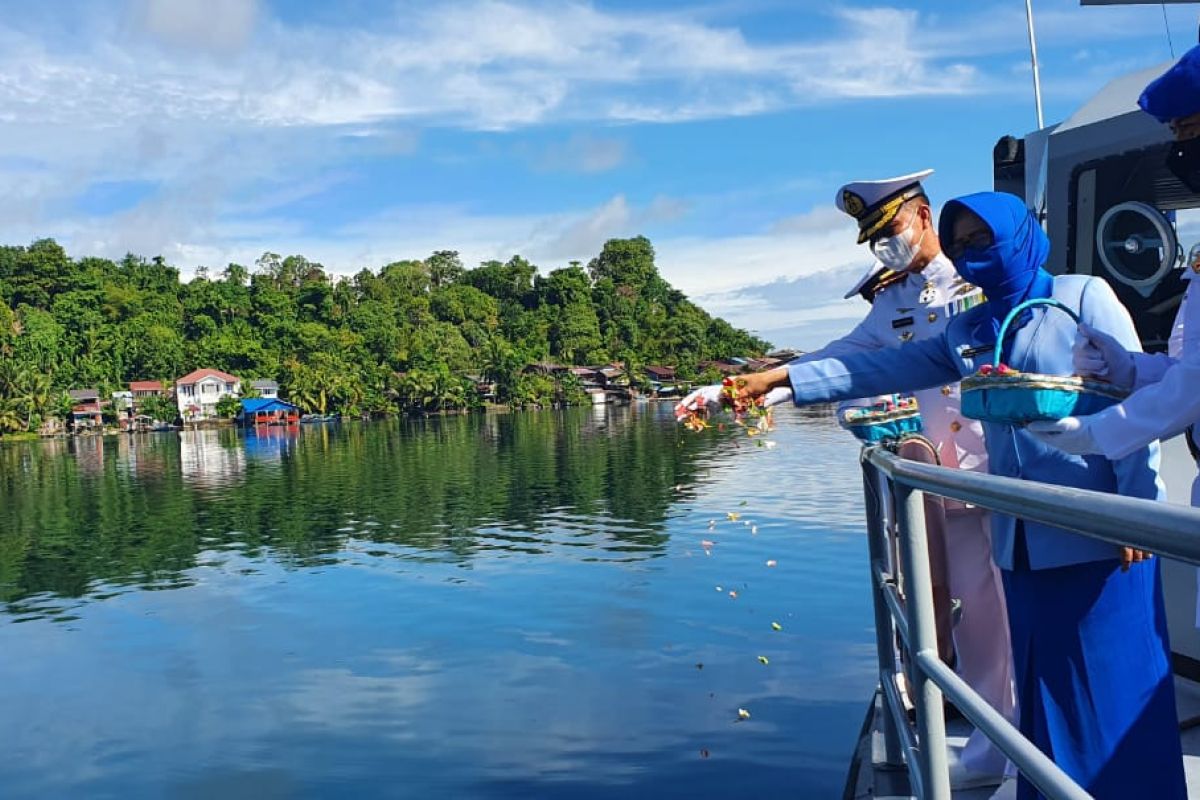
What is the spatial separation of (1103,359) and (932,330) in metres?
1.26

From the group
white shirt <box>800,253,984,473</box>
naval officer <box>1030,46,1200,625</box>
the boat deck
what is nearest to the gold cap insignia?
white shirt <box>800,253,984,473</box>

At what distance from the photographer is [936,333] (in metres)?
3.06

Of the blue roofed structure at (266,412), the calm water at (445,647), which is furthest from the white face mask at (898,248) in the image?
the blue roofed structure at (266,412)

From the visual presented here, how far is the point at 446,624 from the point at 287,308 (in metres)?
102

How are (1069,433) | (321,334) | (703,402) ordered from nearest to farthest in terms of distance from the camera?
(1069,433), (703,402), (321,334)

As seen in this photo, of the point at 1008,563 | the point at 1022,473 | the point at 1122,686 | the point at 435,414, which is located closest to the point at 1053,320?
the point at 1022,473

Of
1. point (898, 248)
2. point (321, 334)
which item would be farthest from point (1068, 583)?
point (321, 334)

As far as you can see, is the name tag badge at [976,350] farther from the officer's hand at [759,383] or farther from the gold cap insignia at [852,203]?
the gold cap insignia at [852,203]

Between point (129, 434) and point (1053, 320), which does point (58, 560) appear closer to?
point (1053, 320)

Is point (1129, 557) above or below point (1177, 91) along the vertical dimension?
below

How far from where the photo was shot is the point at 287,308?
10869cm

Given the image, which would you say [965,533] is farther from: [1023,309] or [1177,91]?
[1177,91]

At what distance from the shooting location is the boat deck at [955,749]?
2771 mm

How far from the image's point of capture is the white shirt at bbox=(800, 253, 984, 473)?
10.2 feet
